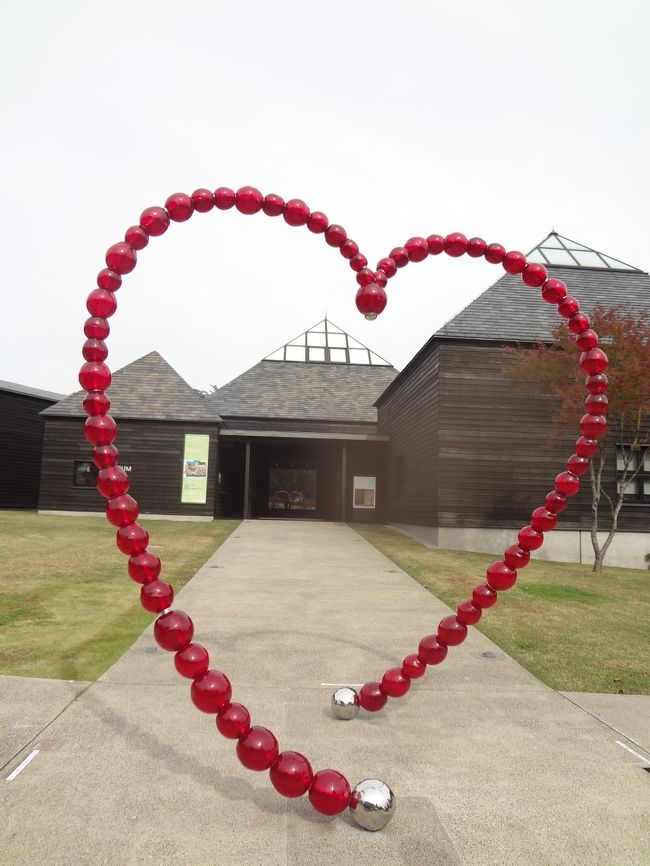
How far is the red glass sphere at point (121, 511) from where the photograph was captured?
286 centimetres

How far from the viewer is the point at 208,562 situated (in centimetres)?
1106

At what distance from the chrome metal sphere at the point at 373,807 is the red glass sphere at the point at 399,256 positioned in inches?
114

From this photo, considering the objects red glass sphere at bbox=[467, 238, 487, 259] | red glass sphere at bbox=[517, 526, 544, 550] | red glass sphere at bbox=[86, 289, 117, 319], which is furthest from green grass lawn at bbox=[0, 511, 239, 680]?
red glass sphere at bbox=[467, 238, 487, 259]

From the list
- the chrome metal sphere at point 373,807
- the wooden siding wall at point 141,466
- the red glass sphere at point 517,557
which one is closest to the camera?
the chrome metal sphere at point 373,807

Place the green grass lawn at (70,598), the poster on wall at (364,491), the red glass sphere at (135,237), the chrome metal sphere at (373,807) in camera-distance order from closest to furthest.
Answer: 1. the chrome metal sphere at (373,807)
2. the red glass sphere at (135,237)
3. the green grass lawn at (70,598)
4. the poster on wall at (364,491)

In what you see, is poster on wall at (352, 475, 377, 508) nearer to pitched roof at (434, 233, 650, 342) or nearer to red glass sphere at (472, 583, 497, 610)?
pitched roof at (434, 233, 650, 342)

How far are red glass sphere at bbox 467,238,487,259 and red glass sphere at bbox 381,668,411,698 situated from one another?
2.81 metres

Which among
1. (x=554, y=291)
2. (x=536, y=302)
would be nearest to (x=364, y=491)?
(x=536, y=302)

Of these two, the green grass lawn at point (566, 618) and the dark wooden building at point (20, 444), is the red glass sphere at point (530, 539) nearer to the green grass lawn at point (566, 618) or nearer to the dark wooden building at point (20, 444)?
the green grass lawn at point (566, 618)

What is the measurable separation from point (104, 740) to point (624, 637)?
584 cm

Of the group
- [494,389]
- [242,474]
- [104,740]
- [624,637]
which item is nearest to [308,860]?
[104,740]

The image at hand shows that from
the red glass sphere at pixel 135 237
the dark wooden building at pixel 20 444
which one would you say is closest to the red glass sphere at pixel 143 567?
the red glass sphere at pixel 135 237

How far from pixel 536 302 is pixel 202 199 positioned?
648 inches

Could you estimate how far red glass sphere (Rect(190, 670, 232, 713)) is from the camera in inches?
107
